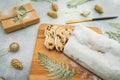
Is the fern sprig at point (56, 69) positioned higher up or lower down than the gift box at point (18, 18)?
lower down

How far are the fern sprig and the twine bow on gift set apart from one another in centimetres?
24

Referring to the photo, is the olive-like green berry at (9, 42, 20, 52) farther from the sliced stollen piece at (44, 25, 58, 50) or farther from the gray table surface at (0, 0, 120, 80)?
the sliced stollen piece at (44, 25, 58, 50)

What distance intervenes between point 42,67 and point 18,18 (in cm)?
29

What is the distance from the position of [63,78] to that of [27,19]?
0.35 meters

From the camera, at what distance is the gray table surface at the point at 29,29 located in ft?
3.18

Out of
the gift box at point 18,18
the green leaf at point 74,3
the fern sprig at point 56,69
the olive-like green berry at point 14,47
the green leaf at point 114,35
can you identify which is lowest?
the fern sprig at point 56,69

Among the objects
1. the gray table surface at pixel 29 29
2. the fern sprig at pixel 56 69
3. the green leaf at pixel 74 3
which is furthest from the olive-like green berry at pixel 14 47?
the green leaf at pixel 74 3

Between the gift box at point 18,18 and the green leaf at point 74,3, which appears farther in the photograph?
the green leaf at point 74,3

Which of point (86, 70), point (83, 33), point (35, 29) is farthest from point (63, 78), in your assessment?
point (35, 29)

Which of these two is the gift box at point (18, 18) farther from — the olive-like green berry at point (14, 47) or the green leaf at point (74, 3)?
the green leaf at point (74, 3)

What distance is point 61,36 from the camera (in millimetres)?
983

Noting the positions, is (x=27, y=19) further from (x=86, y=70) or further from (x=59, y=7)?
(x=86, y=70)

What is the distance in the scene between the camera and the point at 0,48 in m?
1.03

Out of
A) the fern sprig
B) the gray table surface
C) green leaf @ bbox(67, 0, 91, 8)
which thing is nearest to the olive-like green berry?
the gray table surface
